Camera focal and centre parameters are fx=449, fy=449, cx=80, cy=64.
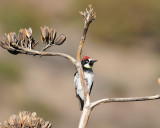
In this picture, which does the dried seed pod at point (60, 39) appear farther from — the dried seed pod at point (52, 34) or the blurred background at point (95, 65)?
the blurred background at point (95, 65)

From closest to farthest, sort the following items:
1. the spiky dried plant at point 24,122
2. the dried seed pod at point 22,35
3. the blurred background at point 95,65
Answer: the spiky dried plant at point 24,122 → the dried seed pod at point 22,35 → the blurred background at point 95,65

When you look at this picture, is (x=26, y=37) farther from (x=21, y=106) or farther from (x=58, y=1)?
(x=58, y=1)

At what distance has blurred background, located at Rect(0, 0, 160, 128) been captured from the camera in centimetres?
869

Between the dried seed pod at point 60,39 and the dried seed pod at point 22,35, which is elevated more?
A: the dried seed pod at point 22,35

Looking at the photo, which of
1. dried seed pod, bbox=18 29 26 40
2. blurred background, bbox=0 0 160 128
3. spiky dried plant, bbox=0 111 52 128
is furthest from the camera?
blurred background, bbox=0 0 160 128

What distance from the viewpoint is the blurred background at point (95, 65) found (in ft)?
28.5

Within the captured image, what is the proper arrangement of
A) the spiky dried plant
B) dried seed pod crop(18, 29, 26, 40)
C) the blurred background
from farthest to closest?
the blurred background < dried seed pod crop(18, 29, 26, 40) < the spiky dried plant

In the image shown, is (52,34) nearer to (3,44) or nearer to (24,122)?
(3,44)

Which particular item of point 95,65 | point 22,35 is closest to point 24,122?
point 22,35

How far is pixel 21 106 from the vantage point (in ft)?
27.5

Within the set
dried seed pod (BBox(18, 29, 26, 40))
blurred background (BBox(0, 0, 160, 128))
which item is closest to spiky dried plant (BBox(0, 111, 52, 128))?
dried seed pod (BBox(18, 29, 26, 40))

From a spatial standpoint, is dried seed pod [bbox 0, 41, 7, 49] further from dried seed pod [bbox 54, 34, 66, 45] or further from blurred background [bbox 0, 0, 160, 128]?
blurred background [bbox 0, 0, 160, 128]

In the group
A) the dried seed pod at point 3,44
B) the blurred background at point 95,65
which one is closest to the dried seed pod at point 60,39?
the dried seed pod at point 3,44

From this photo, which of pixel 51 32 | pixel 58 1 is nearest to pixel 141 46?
pixel 58 1
